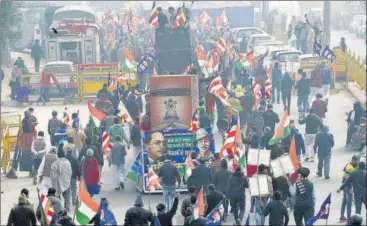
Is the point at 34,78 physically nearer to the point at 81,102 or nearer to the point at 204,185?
the point at 81,102

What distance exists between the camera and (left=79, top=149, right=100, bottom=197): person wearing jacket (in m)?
24.6

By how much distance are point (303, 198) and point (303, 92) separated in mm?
13580

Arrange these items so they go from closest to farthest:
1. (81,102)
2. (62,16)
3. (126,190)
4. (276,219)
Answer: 1. (276,219)
2. (126,190)
3. (81,102)
4. (62,16)

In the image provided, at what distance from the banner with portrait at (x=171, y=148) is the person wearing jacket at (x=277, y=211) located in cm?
A: 527

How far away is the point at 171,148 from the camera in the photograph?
2612cm

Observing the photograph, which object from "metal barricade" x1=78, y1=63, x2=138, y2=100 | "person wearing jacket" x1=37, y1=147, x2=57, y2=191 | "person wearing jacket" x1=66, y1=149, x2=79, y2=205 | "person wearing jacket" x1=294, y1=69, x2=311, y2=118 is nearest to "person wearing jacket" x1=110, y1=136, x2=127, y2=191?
"person wearing jacket" x1=66, y1=149, x2=79, y2=205

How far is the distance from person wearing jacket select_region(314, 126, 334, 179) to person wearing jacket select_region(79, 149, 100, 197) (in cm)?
514

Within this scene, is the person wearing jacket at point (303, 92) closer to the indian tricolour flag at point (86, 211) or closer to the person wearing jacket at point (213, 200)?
the person wearing jacket at point (213, 200)

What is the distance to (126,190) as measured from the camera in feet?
88.0

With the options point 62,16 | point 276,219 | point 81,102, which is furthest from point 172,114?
point 62,16

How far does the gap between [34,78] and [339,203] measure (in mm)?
20906

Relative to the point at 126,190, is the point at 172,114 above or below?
above

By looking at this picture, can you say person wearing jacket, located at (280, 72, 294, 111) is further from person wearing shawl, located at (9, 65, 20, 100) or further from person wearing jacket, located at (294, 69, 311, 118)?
person wearing shawl, located at (9, 65, 20, 100)

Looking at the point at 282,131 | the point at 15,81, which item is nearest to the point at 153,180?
the point at 282,131
